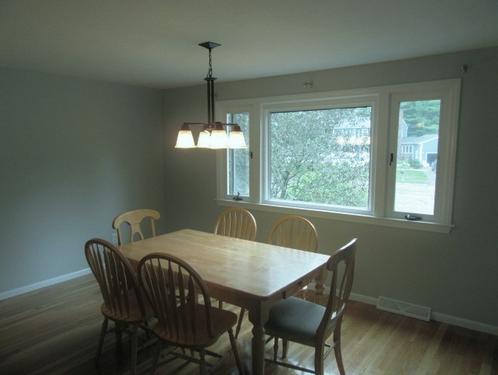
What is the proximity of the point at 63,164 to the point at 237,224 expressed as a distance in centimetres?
206

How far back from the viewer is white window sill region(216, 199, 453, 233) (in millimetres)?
3064

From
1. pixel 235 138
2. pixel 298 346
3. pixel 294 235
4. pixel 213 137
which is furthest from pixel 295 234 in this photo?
pixel 213 137

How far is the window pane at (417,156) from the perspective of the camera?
3.06 m

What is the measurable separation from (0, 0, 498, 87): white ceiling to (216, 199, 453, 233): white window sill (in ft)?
4.56

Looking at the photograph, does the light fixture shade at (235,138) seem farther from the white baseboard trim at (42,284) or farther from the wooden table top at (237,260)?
the white baseboard trim at (42,284)

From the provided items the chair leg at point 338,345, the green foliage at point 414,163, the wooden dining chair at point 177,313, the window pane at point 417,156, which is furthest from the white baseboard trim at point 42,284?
the green foliage at point 414,163

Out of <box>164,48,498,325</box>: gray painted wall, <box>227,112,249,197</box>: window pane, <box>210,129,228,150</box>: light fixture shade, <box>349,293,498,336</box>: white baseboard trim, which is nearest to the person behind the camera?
<box>210,129,228,150</box>: light fixture shade

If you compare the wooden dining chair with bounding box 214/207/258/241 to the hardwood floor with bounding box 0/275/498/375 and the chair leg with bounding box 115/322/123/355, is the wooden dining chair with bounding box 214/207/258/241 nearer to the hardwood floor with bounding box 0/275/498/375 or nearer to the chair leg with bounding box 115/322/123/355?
the hardwood floor with bounding box 0/275/498/375

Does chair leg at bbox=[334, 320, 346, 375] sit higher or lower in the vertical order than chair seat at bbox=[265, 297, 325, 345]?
lower

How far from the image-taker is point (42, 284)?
12.6ft

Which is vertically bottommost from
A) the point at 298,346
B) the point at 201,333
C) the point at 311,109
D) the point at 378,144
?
the point at 298,346

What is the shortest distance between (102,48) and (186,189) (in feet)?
7.68

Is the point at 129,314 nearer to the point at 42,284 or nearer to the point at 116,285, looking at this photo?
the point at 116,285

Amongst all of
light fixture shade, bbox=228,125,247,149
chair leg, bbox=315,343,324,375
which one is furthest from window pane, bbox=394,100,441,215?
chair leg, bbox=315,343,324,375
